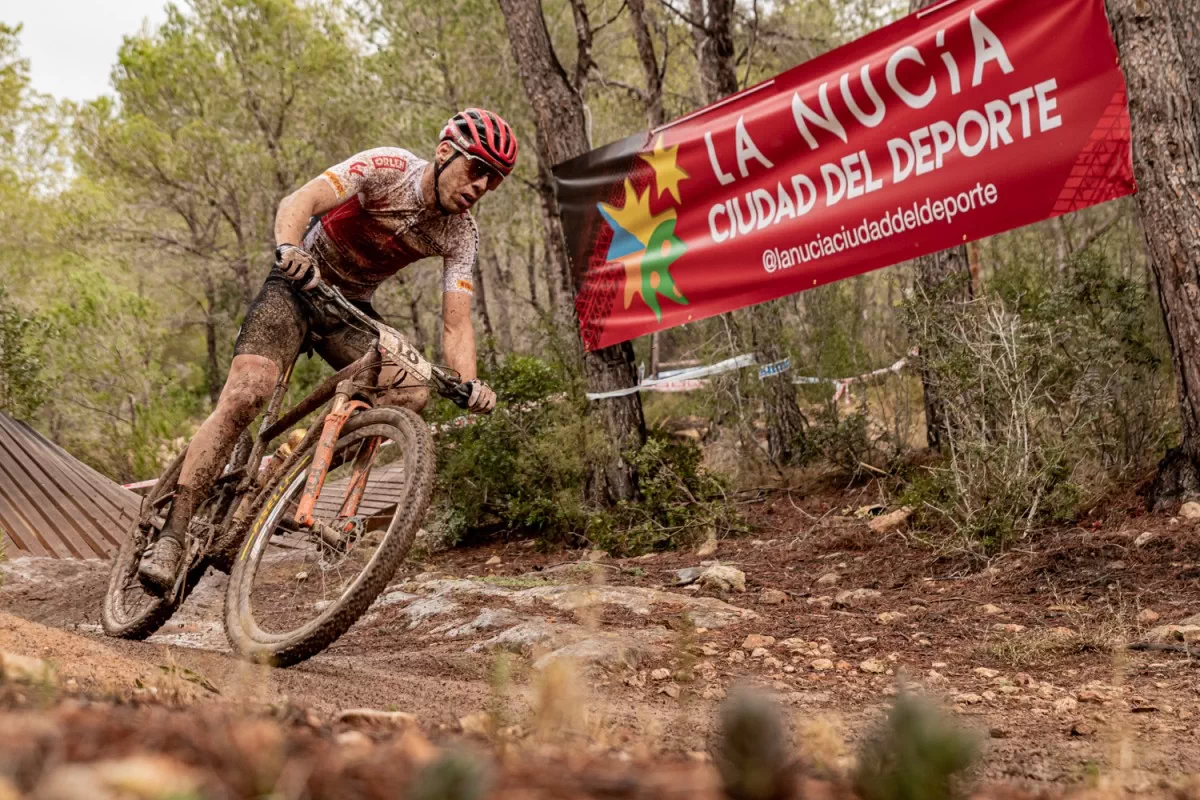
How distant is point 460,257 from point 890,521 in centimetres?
341

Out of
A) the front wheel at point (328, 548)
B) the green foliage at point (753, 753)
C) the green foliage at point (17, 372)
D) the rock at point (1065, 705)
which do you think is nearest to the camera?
the green foliage at point (753, 753)

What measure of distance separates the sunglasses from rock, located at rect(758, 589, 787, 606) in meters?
2.46

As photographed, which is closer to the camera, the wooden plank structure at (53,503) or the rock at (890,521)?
the rock at (890,521)

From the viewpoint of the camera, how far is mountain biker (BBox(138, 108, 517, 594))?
3875mm

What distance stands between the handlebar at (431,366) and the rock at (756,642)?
1.52 m

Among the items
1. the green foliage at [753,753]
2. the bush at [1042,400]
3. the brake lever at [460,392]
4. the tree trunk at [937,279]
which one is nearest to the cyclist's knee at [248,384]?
the brake lever at [460,392]

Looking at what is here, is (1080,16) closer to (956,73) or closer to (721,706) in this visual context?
(956,73)

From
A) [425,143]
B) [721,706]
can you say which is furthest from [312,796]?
[425,143]

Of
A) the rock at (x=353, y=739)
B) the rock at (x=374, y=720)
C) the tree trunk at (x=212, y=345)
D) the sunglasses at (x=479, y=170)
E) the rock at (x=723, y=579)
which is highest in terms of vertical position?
the tree trunk at (x=212, y=345)

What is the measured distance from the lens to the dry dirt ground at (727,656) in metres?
1.74

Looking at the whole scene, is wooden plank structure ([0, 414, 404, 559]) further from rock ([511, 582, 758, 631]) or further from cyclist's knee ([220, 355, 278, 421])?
rock ([511, 582, 758, 631])

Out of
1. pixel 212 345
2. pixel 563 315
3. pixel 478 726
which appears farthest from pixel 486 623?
pixel 212 345

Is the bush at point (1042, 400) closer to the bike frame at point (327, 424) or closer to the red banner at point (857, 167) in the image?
the red banner at point (857, 167)

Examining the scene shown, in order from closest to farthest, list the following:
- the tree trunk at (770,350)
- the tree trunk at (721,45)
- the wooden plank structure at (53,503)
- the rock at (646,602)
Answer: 1. the rock at (646,602)
2. the wooden plank structure at (53,503)
3. the tree trunk at (770,350)
4. the tree trunk at (721,45)
